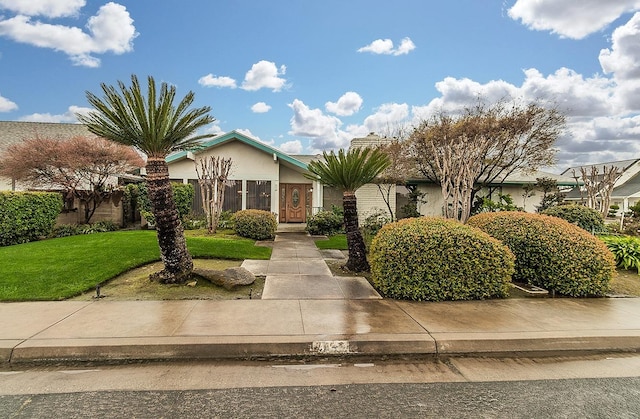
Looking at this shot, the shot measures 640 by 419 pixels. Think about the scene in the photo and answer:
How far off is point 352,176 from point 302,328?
4188mm

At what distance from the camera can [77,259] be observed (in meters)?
8.16

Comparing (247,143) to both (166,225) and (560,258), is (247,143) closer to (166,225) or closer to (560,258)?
(166,225)

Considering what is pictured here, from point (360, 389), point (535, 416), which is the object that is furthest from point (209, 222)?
point (535, 416)

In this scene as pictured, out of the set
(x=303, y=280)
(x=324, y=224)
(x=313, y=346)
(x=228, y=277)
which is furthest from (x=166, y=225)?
(x=324, y=224)

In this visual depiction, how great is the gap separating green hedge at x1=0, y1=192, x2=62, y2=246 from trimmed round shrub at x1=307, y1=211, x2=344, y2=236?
9695mm

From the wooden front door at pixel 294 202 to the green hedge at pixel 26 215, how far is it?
9.83m

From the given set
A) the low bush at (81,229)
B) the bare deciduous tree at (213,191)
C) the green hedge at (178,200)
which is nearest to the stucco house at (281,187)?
the low bush at (81,229)

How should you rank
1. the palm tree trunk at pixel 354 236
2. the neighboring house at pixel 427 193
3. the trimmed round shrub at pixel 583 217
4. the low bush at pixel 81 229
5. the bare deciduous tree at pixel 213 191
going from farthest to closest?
the neighboring house at pixel 427 193 < the bare deciduous tree at pixel 213 191 < the low bush at pixel 81 229 < the trimmed round shrub at pixel 583 217 < the palm tree trunk at pixel 354 236

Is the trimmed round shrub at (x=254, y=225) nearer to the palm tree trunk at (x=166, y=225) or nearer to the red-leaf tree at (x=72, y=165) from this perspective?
the red-leaf tree at (x=72, y=165)

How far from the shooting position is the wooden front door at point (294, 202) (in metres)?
18.5

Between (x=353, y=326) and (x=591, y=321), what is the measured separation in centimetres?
369

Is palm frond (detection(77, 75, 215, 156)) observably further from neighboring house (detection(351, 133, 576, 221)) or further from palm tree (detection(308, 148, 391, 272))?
A: neighboring house (detection(351, 133, 576, 221))

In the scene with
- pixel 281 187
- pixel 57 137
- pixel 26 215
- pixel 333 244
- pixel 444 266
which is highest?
pixel 57 137

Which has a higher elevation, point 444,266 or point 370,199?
point 370,199
